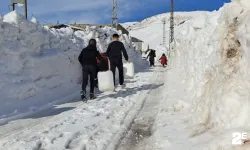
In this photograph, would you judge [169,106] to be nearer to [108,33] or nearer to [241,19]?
[241,19]

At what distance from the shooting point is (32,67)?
10594 millimetres

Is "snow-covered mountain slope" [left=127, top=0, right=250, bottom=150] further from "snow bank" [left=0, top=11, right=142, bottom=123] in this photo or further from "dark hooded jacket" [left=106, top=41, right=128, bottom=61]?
"dark hooded jacket" [left=106, top=41, right=128, bottom=61]

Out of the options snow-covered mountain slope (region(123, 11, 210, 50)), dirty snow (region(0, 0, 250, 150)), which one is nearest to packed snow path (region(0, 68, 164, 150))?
dirty snow (region(0, 0, 250, 150))

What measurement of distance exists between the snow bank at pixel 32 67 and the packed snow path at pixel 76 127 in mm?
867

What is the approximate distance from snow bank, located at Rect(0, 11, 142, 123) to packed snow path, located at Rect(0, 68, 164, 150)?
0.87m

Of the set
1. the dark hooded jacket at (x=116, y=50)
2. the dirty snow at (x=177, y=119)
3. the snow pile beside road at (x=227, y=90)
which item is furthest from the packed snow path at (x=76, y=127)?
the dark hooded jacket at (x=116, y=50)

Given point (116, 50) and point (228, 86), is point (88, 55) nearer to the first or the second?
point (116, 50)

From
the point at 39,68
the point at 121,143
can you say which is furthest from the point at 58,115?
the point at 39,68

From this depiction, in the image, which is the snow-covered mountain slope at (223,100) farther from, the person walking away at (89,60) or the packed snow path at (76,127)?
the person walking away at (89,60)

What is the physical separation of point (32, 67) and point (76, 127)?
4.80 metres

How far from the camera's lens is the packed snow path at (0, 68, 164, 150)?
16.9 feet

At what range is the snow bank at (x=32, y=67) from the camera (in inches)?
353

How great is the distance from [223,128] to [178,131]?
129 centimetres

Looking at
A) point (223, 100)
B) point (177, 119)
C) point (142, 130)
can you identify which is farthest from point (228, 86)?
point (177, 119)
